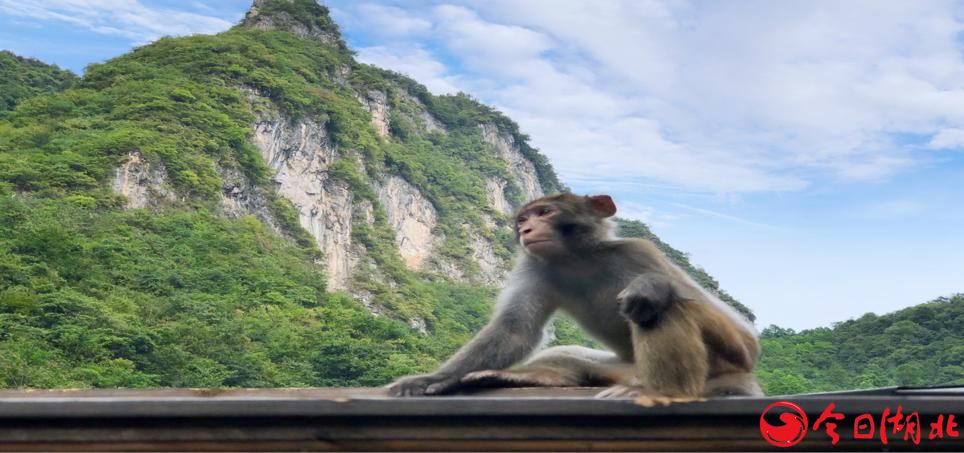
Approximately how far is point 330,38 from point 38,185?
110 feet

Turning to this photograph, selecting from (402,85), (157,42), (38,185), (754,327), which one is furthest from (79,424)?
(402,85)

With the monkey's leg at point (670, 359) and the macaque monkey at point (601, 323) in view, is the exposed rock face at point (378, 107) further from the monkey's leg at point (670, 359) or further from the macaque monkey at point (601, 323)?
the monkey's leg at point (670, 359)

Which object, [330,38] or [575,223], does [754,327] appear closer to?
[575,223]

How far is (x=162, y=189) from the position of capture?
44.9 m

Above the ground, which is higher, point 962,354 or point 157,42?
point 157,42

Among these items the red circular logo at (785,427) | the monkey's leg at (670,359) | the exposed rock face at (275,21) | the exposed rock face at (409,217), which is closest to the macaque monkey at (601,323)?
the monkey's leg at (670,359)

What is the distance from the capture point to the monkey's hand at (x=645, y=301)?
9.61ft

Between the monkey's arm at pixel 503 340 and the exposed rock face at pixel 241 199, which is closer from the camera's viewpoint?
the monkey's arm at pixel 503 340

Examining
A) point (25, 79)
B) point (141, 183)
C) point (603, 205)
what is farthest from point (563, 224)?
point (25, 79)

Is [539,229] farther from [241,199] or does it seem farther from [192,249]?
[241,199]

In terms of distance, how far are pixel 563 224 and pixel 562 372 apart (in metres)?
0.73

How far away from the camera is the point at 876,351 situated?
3597cm

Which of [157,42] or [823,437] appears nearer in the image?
[823,437]

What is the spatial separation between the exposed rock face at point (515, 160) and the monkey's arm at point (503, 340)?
7664 centimetres
